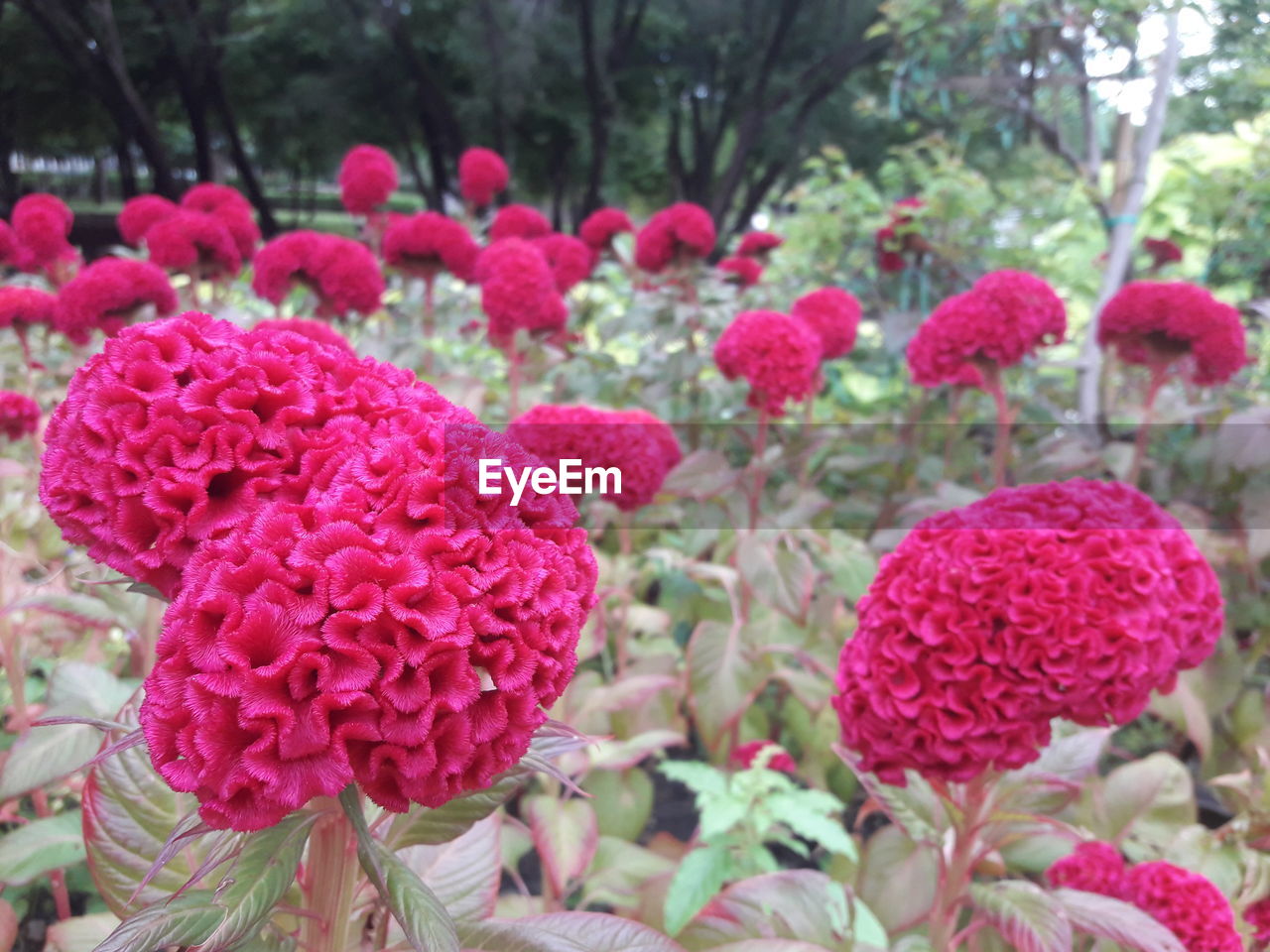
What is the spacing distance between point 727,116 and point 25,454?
1.90 meters

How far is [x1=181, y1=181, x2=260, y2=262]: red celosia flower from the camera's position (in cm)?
186

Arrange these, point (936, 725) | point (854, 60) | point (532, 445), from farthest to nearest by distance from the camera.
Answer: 1. point (854, 60)
2. point (532, 445)
3. point (936, 725)

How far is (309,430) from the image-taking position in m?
0.46

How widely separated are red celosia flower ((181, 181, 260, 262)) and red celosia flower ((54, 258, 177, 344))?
38 centimetres

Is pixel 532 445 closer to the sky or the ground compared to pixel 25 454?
closer to the sky

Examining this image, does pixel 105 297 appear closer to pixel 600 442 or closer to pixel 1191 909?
pixel 600 442

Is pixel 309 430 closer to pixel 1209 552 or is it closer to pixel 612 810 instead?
pixel 612 810

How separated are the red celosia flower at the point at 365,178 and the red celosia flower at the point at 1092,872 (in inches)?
87.3

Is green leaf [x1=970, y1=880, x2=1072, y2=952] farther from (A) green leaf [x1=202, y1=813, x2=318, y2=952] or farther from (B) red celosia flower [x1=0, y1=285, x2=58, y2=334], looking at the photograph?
(B) red celosia flower [x1=0, y1=285, x2=58, y2=334]

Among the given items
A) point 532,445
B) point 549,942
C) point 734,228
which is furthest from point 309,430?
point 734,228

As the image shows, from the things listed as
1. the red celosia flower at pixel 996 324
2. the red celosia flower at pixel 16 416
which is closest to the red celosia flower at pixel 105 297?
the red celosia flower at pixel 16 416

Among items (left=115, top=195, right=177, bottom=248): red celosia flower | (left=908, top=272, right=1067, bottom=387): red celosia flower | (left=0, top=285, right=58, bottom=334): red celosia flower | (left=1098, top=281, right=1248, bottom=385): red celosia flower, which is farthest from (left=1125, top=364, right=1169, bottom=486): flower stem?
(left=115, top=195, right=177, bottom=248): red celosia flower

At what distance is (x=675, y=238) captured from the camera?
2203mm

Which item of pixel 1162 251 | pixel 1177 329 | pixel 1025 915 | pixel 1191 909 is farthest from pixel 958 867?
pixel 1162 251
